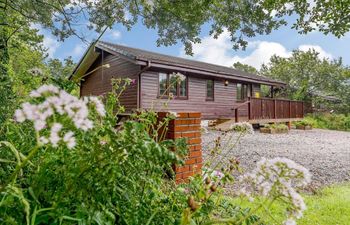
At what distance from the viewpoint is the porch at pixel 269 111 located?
13547 mm

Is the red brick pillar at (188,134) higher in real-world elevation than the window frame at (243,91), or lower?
lower

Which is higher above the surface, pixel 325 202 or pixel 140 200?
pixel 140 200

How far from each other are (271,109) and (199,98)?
3.97 metres

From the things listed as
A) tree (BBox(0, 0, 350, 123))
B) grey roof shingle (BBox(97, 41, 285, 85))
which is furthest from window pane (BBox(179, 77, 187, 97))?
tree (BBox(0, 0, 350, 123))

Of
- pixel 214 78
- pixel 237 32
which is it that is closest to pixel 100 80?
pixel 214 78

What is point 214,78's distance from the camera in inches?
612

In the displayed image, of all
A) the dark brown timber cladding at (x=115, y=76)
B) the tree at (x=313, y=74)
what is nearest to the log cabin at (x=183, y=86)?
the dark brown timber cladding at (x=115, y=76)

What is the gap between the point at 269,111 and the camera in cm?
1474

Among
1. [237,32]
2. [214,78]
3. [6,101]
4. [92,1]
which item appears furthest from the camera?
[214,78]

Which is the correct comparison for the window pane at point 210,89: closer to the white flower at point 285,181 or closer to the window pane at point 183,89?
the window pane at point 183,89

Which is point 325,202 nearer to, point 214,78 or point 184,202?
point 184,202

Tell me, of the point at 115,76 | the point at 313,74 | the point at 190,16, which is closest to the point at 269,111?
the point at 115,76

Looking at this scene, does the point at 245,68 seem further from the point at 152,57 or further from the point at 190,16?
the point at 190,16

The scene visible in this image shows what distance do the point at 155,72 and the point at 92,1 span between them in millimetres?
7622
